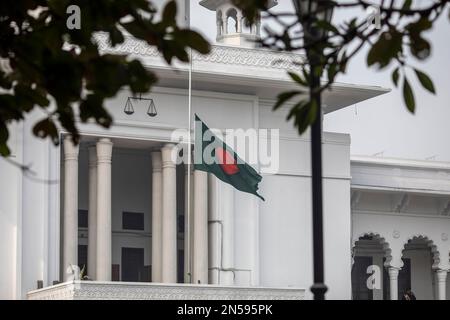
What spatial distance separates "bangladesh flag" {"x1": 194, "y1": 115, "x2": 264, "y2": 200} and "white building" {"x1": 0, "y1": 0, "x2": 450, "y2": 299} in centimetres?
140

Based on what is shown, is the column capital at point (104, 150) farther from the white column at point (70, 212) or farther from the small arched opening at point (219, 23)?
the small arched opening at point (219, 23)

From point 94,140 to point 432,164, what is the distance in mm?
13464

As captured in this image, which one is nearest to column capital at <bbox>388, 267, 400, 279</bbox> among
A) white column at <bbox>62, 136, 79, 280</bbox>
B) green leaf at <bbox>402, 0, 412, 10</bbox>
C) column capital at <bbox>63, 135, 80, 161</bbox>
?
white column at <bbox>62, 136, 79, 280</bbox>

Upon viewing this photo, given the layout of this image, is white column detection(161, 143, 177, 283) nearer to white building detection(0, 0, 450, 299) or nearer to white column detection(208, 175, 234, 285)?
white building detection(0, 0, 450, 299)

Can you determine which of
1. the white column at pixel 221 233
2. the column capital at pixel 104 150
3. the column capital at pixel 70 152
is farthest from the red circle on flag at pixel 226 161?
the column capital at pixel 70 152

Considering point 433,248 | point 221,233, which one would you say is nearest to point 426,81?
point 221,233

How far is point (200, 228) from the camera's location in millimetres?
35219

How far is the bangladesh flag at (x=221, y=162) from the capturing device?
33750 millimetres

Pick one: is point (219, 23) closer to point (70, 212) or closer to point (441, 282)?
point (70, 212)

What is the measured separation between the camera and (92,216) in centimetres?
3525

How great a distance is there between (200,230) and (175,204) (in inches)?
37.4
